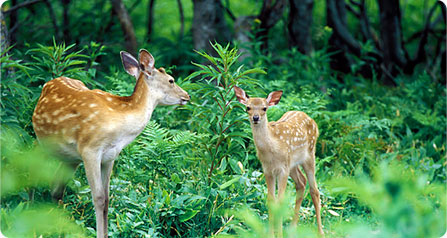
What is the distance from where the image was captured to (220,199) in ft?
16.8

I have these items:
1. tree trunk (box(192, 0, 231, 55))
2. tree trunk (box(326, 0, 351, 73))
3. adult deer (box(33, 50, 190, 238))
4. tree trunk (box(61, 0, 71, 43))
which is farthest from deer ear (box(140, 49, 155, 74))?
tree trunk (box(326, 0, 351, 73))

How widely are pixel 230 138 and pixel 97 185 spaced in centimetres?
151

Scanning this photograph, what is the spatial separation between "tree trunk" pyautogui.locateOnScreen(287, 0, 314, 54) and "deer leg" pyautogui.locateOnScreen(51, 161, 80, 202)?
250 inches

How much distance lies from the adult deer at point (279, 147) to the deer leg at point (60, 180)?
1625 mm

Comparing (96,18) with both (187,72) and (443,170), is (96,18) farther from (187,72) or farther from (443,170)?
(443,170)

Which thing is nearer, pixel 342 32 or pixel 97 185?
pixel 97 185

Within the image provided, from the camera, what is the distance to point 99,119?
4266mm

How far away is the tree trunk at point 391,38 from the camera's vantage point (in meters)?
10.5

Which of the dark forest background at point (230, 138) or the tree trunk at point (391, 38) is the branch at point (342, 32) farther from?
the tree trunk at point (391, 38)

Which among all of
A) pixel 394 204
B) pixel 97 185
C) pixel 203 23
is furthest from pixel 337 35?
pixel 394 204

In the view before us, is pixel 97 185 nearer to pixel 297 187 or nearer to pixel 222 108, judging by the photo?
pixel 222 108

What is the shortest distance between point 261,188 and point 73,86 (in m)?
2.13

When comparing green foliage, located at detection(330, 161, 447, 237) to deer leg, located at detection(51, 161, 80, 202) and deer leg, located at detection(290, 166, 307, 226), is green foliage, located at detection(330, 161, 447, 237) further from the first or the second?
deer leg, located at detection(51, 161, 80, 202)

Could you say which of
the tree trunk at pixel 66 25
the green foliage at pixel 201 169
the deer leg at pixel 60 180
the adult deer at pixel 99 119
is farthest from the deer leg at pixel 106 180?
the tree trunk at pixel 66 25
